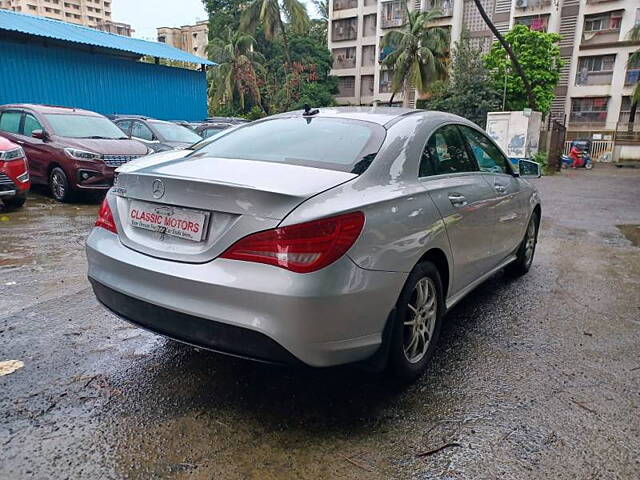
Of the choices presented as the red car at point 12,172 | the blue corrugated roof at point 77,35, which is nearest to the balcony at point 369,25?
the blue corrugated roof at point 77,35

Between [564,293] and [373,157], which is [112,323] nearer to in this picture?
[373,157]

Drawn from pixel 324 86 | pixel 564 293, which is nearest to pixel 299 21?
pixel 324 86

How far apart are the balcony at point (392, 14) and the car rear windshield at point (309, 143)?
40312mm

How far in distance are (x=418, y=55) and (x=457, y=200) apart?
3092cm

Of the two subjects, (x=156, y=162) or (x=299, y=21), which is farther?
(x=299, y=21)

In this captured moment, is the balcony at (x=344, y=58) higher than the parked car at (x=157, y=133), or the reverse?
the balcony at (x=344, y=58)

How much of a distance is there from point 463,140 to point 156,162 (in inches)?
85.6

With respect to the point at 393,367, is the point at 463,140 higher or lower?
higher

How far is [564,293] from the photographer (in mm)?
4469

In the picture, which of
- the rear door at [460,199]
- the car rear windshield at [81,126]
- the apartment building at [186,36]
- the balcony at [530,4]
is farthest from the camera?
the apartment building at [186,36]

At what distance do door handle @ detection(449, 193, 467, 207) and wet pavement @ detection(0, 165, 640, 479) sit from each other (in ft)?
3.14

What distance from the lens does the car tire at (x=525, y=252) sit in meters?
4.79

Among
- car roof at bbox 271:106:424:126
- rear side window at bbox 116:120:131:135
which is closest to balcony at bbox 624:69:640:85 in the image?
rear side window at bbox 116:120:131:135

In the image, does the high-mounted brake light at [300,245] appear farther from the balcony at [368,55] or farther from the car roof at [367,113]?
the balcony at [368,55]
